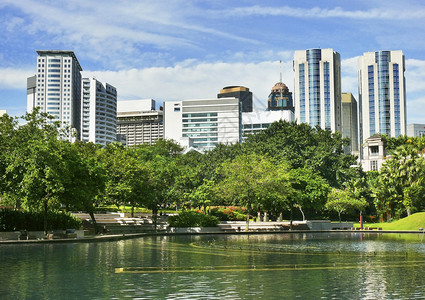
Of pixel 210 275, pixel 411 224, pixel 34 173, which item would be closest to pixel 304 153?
pixel 411 224

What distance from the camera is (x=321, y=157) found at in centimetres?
9406

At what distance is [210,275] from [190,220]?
4136 centimetres

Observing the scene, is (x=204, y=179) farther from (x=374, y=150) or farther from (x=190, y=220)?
(x=374, y=150)

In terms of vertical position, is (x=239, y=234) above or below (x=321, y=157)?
below

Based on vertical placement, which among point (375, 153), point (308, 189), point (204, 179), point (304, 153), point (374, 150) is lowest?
point (308, 189)

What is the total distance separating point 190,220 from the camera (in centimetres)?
6281

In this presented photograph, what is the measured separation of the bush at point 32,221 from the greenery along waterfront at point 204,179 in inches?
42.8

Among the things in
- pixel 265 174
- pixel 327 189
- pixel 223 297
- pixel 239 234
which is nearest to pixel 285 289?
pixel 223 297

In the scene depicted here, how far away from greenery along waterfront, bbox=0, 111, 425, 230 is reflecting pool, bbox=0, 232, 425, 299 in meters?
14.0

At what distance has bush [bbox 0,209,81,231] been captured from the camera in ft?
147

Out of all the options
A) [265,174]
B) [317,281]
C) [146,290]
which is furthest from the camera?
[265,174]

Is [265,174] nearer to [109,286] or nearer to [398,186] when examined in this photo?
[398,186]

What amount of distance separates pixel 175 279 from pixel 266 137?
283 ft

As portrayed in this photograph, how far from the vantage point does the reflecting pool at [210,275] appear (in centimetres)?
1702
